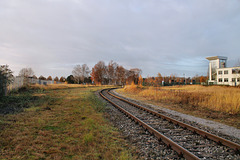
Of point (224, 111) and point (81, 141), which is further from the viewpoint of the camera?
point (224, 111)

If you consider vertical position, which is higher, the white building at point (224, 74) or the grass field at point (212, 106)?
the white building at point (224, 74)

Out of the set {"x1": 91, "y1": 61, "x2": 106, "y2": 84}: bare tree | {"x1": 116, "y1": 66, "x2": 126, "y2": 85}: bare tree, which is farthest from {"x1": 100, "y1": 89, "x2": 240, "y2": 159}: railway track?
{"x1": 116, "y1": 66, "x2": 126, "y2": 85}: bare tree

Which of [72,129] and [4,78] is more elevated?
[4,78]

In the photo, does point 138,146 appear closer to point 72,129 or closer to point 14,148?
point 72,129

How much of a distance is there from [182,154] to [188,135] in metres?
1.79

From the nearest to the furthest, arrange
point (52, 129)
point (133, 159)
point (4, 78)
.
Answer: point (133, 159) → point (52, 129) → point (4, 78)

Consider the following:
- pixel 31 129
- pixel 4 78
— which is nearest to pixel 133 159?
pixel 31 129

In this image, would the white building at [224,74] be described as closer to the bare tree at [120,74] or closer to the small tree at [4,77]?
the bare tree at [120,74]

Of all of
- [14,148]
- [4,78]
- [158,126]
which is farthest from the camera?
[4,78]

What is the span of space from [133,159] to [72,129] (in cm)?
313

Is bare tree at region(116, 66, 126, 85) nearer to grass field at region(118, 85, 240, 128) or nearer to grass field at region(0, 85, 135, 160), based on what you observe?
grass field at region(118, 85, 240, 128)

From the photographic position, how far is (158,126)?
6.55 metres

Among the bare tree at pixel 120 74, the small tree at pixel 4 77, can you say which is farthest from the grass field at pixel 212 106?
the bare tree at pixel 120 74

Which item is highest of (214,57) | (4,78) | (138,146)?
(214,57)
